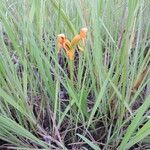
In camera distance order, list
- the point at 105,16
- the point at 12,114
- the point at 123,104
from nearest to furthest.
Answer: the point at 123,104, the point at 12,114, the point at 105,16

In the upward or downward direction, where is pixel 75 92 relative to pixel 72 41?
downward

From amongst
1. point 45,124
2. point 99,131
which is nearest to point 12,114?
point 45,124

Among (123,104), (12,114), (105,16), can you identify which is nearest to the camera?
(123,104)

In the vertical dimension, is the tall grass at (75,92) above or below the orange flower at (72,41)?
below

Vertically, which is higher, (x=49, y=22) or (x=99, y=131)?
(x=49, y=22)

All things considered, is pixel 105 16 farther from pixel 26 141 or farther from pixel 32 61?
pixel 26 141

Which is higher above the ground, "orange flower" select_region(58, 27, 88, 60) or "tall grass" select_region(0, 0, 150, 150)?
"orange flower" select_region(58, 27, 88, 60)

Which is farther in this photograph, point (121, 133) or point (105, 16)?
point (105, 16)

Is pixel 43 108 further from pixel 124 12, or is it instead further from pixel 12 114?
pixel 124 12

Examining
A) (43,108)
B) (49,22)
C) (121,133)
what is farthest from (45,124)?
(49,22)
